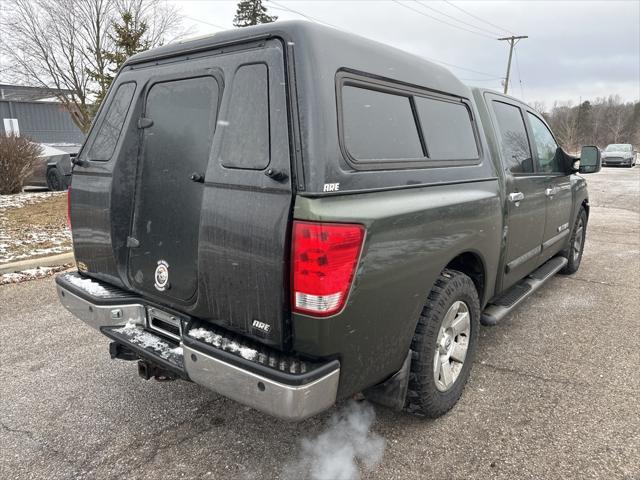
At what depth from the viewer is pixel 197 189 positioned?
2406 mm

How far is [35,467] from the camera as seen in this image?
2414mm

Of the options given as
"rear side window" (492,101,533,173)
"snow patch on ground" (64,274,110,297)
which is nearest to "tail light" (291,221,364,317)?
"snow patch on ground" (64,274,110,297)

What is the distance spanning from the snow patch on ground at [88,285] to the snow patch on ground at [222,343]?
82 centimetres

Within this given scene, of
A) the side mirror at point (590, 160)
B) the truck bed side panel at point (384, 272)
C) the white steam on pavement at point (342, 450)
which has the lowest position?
the white steam on pavement at point (342, 450)

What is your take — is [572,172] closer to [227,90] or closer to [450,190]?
[450,190]

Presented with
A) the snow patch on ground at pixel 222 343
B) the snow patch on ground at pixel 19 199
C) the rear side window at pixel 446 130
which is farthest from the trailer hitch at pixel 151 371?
the snow patch on ground at pixel 19 199

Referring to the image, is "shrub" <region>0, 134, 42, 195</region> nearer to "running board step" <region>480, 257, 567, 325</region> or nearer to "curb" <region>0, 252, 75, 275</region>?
"curb" <region>0, 252, 75, 275</region>

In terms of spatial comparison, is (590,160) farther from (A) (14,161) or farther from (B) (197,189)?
(A) (14,161)

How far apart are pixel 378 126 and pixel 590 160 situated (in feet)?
12.0

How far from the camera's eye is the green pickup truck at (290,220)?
78.1 inches

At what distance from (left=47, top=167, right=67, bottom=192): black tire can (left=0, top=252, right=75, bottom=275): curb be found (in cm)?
758

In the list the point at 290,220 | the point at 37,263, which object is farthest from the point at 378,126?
the point at 37,263

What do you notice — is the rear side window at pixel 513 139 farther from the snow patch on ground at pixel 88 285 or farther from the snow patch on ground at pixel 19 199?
the snow patch on ground at pixel 19 199

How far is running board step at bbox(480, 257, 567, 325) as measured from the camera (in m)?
3.48
